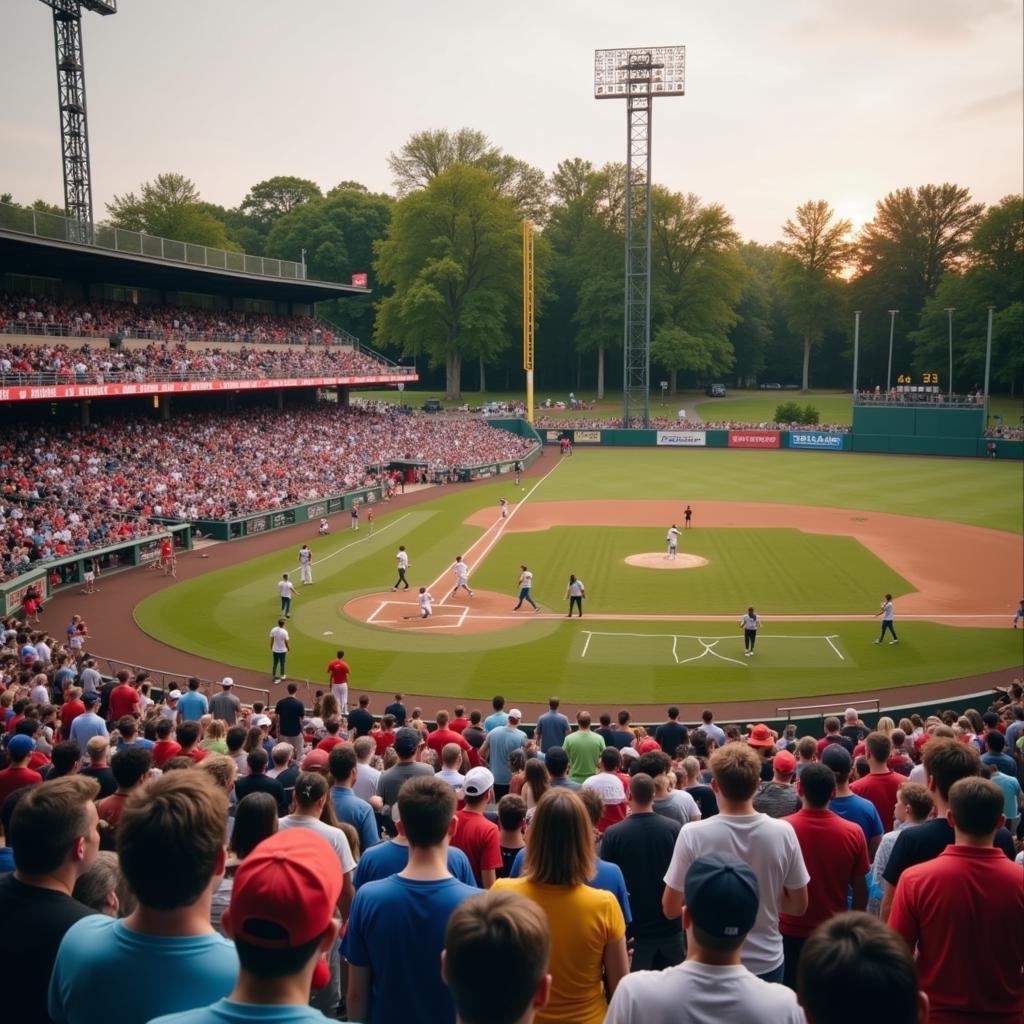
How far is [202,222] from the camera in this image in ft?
302

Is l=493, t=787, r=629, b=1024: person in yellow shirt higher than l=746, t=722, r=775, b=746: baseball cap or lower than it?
higher

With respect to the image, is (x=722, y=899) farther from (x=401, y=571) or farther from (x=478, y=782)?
(x=401, y=571)

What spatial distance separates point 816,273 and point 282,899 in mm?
112287

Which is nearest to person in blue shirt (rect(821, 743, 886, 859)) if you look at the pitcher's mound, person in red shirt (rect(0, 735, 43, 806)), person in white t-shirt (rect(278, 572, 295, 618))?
person in red shirt (rect(0, 735, 43, 806))

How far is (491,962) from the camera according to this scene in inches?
122

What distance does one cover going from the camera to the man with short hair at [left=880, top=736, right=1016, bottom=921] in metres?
5.96

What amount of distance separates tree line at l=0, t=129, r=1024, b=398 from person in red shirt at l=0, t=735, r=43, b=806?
274 feet

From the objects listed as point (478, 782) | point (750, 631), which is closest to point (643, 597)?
point (750, 631)

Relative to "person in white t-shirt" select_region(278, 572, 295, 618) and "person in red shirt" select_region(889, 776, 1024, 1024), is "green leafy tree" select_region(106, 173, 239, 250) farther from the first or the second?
"person in red shirt" select_region(889, 776, 1024, 1024)

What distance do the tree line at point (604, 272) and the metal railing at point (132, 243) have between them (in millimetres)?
31094

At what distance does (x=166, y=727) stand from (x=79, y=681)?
788cm

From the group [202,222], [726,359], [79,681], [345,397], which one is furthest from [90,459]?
[726,359]

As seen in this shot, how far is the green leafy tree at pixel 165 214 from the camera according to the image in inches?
3580

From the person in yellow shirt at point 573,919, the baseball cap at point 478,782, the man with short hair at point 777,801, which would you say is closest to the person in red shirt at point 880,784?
the man with short hair at point 777,801
